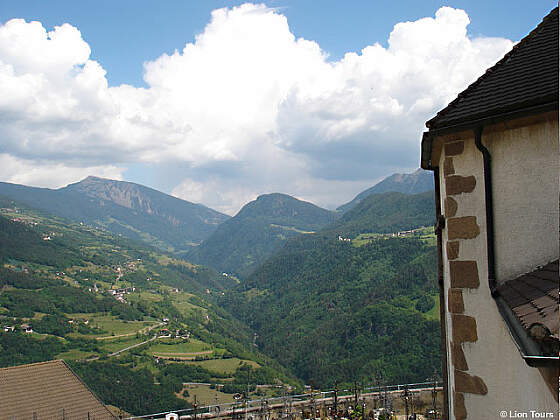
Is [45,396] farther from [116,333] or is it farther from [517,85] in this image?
[116,333]

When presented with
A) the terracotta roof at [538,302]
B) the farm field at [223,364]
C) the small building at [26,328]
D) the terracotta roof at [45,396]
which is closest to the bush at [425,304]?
the farm field at [223,364]

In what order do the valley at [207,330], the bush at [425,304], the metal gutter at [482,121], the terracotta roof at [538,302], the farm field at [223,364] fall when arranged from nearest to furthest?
1. the terracotta roof at [538,302]
2. the metal gutter at [482,121]
3. the valley at [207,330]
4. the farm field at [223,364]
5. the bush at [425,304]

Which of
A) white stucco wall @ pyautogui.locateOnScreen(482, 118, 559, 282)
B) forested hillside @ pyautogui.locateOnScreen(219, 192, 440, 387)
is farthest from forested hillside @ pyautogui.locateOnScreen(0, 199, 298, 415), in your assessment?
white stucco wall @ pyautogui.locateOnScreen(482, 118, 559, 282)

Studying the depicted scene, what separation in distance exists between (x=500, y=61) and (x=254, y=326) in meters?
195

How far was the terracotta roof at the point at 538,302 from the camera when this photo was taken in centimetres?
310

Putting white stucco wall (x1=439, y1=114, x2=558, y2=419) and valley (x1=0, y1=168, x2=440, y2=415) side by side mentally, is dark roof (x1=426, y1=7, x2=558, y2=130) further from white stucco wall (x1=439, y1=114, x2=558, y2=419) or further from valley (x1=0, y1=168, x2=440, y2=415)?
valley (x1=0, y1=168, x2=440, y2=415)

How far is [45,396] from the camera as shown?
50.1 feet

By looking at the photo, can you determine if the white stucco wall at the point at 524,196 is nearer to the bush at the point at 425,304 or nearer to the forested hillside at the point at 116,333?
the forested hillside at the point at 116,333

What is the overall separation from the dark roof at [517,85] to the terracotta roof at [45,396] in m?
14.7

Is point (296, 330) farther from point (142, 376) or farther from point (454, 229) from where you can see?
point (454, 229)

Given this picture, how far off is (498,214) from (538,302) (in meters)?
1.53

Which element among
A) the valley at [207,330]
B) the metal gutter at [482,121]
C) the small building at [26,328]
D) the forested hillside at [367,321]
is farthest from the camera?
the small building at [26,328]

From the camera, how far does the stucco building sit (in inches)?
186

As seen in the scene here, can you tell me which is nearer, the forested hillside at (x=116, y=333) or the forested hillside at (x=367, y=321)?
the forested hillside at (x=116, y=333)
